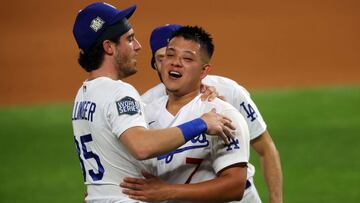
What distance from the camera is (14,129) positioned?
47.1 ft

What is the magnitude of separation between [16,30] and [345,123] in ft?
32.8

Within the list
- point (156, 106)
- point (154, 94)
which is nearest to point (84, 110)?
point (156, 106)

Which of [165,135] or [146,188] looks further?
[146,188]

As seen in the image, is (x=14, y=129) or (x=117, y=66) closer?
(x=117, y=66)

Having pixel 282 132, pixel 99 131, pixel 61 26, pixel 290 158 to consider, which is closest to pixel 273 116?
pixel 282 132

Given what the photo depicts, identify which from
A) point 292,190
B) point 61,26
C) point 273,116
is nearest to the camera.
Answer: point 292,190

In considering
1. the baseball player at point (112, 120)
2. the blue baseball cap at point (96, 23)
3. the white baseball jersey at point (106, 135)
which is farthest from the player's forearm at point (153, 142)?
the blue baseball cap at point (96, 23)

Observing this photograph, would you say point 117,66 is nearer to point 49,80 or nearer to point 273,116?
point 273,116

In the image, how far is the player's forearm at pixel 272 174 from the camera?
654 centimetres

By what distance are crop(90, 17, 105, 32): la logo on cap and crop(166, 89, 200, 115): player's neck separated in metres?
0.72

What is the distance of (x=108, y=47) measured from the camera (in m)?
5.64

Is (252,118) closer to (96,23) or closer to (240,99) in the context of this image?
(240,99)

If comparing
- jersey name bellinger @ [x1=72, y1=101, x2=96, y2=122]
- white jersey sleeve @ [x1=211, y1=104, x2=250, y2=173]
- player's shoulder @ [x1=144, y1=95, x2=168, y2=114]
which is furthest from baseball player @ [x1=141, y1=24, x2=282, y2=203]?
jersey name bellinger @ [x1=72, y1=101, x2=96, y2=122]

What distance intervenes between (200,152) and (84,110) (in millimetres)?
851
